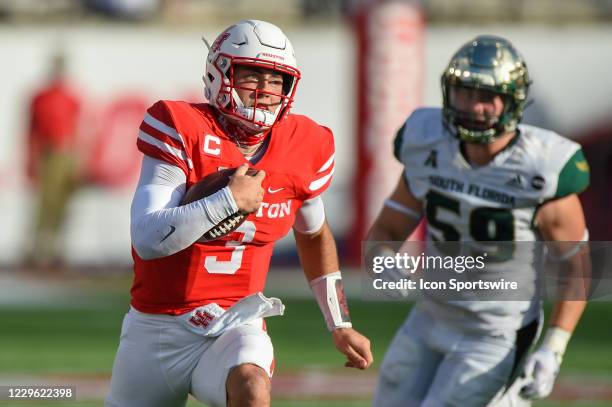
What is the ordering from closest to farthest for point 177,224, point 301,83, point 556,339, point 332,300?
1. point 177,224
2. point 332,300
3. point 556,339
4. point 301,83

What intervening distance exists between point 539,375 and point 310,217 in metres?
1.00

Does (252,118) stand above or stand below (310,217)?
above

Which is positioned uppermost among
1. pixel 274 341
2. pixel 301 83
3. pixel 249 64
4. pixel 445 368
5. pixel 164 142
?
pixel 249 64

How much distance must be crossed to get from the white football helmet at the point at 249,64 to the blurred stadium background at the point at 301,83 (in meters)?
9.66

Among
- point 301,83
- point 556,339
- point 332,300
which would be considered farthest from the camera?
point 301,83

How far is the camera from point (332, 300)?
4.82 metres

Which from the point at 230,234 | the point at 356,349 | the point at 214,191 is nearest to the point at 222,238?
the point at 230,234

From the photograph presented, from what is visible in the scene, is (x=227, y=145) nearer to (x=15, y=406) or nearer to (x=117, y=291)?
(x=15, y=406)

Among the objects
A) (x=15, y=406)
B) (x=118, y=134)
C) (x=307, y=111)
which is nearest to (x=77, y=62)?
(x=118, y=134)

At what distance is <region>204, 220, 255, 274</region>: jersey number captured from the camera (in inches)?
178

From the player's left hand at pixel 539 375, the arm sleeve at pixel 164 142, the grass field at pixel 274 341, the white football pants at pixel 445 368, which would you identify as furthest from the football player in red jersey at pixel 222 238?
the grass field at pixel 274 341

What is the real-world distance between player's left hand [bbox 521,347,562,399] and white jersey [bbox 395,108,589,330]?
29 cm

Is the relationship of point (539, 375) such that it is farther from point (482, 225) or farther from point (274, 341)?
point (274, 341)

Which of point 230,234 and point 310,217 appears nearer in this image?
point 230,234
